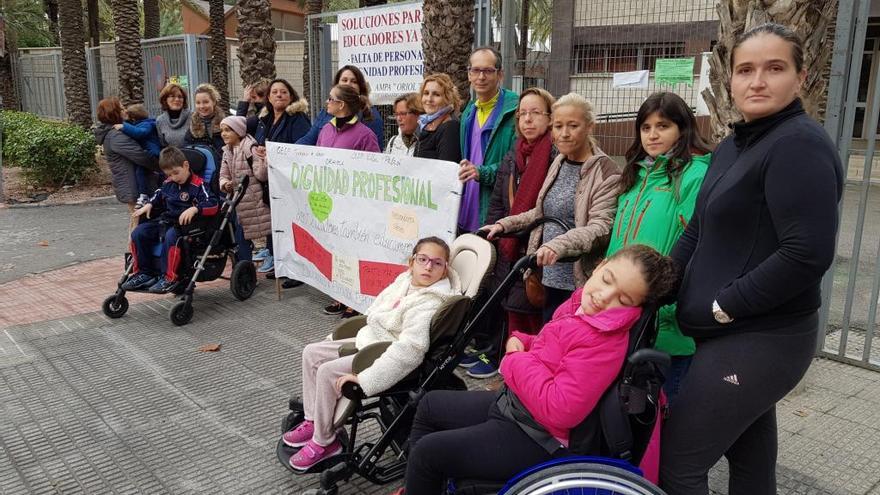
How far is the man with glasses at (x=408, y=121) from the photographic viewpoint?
5.37 m

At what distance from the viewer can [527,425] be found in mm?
2373

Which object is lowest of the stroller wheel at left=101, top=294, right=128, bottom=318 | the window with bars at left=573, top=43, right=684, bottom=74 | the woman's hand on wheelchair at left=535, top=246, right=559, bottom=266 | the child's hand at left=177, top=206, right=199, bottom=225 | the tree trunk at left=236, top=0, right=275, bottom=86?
the stroller wheel at left=101, top=294, right=128, bottom=318

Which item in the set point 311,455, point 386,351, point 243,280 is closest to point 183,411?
point 311,455

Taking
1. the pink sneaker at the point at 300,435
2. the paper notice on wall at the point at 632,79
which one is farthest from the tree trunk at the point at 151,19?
the pink sneaker at the point at 300,435

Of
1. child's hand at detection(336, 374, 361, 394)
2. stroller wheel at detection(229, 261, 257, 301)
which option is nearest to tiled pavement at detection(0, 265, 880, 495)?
stroller wheel at detection(229, 261, 257, 301)

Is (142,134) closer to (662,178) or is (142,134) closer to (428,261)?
(428,261)

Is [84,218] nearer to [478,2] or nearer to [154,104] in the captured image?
[154,104]

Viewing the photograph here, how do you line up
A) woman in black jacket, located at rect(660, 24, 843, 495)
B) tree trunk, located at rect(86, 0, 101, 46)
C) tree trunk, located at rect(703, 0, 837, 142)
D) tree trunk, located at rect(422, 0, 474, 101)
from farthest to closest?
tree trunk, located at rect(86, 0, 101, 46), tree trunk, located at rect(422, 0, 474, 101), tree trunk, located at rect(703, 0, 837, 142), woman in black jacket, located at rect(660, 24, 843, 495)

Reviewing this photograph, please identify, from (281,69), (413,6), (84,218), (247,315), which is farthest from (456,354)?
(281,69)

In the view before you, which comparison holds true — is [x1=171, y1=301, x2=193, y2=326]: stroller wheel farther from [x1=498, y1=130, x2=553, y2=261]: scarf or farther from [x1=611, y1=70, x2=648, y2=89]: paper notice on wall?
[x1=611, y1=70, x2=648, y2=89]: paper notice on wall

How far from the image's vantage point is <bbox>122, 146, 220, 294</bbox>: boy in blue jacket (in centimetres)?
575

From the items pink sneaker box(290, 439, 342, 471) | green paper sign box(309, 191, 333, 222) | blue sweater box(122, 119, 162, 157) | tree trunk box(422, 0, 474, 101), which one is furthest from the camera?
blue sweater box(122, 119, 162, 157)

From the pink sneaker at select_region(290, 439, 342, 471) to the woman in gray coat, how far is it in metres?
5.14

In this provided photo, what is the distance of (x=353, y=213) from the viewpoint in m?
5.38
